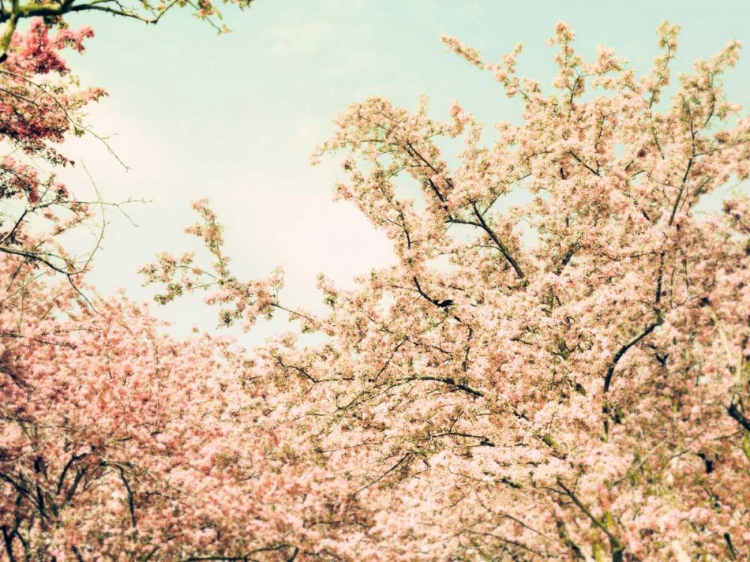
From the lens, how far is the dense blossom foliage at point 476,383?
9719 millimetres

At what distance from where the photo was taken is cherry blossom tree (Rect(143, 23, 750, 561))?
9.63 m

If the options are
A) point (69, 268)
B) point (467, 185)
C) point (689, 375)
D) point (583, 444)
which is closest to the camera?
point (69, 268)

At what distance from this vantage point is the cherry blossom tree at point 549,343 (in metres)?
9.63

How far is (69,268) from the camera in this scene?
698cm

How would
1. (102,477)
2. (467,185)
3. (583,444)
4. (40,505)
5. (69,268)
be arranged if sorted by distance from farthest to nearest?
(102,477)
(40,505)
(467,185)
(583,444)
(69,268)

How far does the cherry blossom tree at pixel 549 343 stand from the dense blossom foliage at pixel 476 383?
56mm

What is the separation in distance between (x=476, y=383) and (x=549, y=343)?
1.79 m

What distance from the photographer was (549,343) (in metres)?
10.9

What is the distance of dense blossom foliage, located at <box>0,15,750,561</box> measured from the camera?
972 cm

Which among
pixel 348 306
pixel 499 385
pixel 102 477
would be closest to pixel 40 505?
pixel 102 477

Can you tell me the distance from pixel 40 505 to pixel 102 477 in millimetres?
2062

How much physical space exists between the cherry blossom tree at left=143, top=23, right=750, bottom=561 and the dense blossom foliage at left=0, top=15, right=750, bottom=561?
0.06 metres

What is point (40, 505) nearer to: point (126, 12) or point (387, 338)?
point (387, 338)

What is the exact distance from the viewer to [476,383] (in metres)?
11.6
